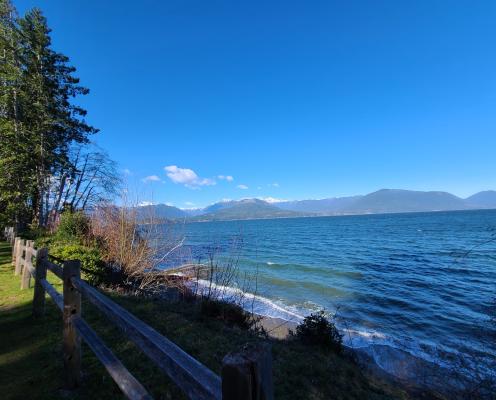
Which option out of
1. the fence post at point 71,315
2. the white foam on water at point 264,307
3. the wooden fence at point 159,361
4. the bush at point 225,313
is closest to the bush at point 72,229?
the white foam on water at point 264,307

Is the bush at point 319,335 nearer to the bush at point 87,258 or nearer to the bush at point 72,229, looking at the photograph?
the bush at point 87,258

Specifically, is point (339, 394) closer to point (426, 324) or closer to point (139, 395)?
point (139, 395)

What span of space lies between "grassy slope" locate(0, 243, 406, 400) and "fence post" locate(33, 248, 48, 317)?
21 centimetres

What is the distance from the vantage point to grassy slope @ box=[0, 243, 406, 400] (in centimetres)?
381

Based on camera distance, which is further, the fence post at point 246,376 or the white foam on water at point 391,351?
the white foam on water at point 391,351

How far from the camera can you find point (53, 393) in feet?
11.6

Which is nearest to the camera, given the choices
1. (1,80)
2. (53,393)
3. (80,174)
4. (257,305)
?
(53,393)

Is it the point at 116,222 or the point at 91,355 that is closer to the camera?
the point at 91,355

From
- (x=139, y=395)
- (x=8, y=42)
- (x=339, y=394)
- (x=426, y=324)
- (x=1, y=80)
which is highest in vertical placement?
(x=8, y=42)

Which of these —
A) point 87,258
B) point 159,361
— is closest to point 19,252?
point 87,258

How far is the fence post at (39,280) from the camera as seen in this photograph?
17.9ft

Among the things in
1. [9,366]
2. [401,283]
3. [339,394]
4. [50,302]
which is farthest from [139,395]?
[401,283]

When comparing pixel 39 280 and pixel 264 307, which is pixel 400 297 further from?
pixel 39 280

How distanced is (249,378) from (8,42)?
24732 millimetres
